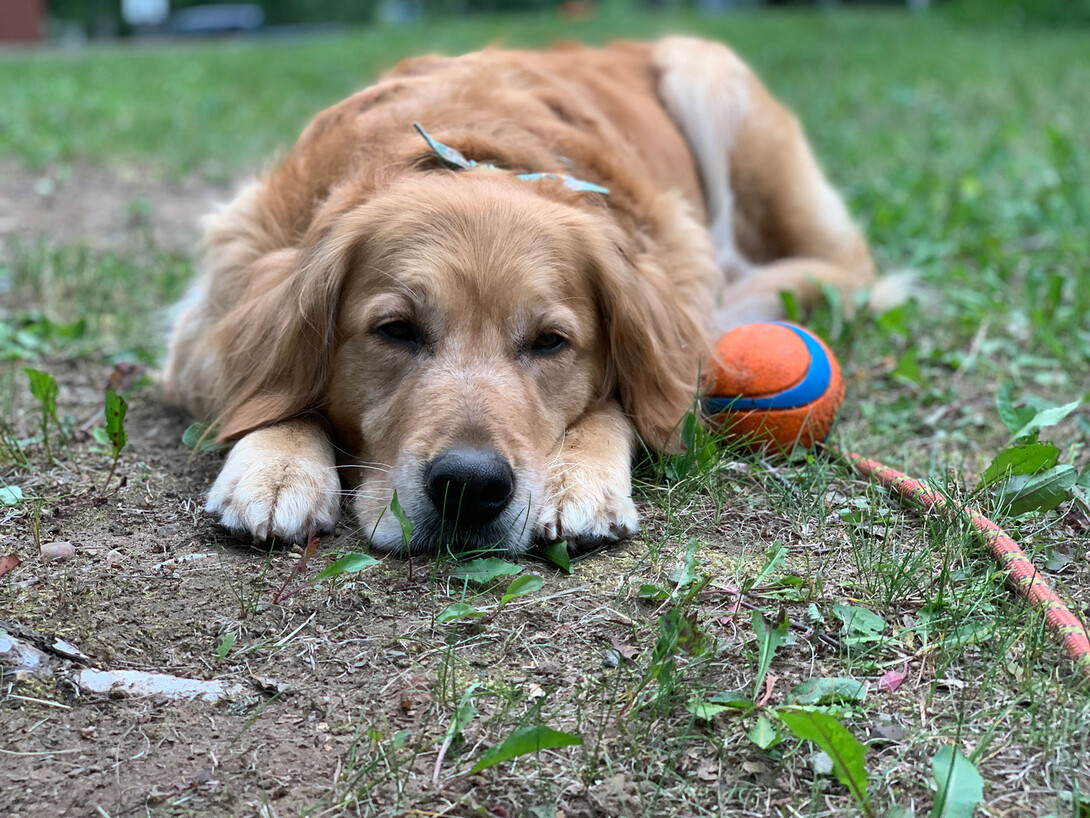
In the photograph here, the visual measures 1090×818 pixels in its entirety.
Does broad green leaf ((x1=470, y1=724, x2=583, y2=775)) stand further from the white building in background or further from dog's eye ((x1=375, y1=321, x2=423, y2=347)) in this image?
the white building in background

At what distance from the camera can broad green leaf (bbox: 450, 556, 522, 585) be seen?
2703 millimetres

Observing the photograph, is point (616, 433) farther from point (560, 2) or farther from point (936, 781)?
point (560, 2)

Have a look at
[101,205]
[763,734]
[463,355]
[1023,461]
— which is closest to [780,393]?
[1023,461]

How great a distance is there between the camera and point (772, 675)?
2.35 metres

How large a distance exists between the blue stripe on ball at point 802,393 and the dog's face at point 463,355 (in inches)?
16.5

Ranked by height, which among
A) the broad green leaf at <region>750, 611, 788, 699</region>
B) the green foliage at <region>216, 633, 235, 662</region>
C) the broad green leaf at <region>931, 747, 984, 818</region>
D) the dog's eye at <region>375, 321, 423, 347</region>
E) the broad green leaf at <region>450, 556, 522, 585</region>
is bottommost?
the broad green leaf at <region>450, 556, 522, 585</region>

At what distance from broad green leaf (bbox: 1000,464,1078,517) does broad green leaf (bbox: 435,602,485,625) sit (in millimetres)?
1477

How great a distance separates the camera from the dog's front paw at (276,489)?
2844 millimetres

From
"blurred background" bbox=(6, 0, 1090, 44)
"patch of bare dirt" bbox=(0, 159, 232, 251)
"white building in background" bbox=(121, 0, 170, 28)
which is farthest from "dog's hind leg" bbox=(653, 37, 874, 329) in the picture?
"white building in background" bbox=(121, 0, 170, 28)

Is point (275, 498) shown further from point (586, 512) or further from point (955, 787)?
point (955, 787)

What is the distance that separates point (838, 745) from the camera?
2.03 metres

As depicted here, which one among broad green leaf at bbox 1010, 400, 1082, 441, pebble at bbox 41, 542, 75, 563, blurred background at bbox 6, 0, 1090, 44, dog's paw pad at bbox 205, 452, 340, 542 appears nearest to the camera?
pebble at bbox 41, 542, 75, 563

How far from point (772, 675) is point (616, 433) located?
1.17 metres

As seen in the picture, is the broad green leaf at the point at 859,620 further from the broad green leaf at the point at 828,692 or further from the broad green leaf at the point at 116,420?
the broad green leaf at the point at 116,420
